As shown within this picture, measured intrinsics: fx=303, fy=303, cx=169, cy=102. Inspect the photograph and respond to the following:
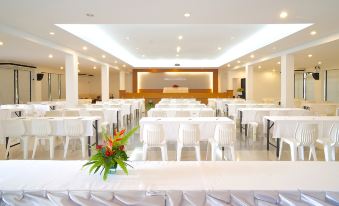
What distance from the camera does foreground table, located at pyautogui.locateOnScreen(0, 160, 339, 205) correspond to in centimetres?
226

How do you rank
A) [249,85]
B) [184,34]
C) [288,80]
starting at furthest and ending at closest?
[249,85], [288,80], [184,34]

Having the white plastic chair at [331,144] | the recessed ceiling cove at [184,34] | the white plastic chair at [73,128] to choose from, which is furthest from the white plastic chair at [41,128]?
the white plastic chair at [331,144]

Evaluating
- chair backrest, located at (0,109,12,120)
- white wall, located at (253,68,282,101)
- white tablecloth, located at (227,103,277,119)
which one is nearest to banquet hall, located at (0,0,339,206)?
chair backrest, located at (0,109,12,120)

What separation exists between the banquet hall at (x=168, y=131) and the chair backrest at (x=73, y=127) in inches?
0.9

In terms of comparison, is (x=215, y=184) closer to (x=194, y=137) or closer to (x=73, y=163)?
(x=73, y=163)

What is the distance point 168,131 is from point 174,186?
15.0 ft

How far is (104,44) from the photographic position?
12.7 meters

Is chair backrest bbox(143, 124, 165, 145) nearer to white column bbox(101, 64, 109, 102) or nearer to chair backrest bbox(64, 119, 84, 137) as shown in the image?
chair backrest bbox(64, 119, 84, 137)

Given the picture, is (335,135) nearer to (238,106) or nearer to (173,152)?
(173,152)

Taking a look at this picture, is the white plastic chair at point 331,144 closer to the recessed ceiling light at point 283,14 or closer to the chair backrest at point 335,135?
the chair backrest at point 335,135

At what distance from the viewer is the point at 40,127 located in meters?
6.71

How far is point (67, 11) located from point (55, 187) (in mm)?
4626

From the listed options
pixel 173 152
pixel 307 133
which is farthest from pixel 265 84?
pixel 307 133

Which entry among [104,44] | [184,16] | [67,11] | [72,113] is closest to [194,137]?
[184,16]
